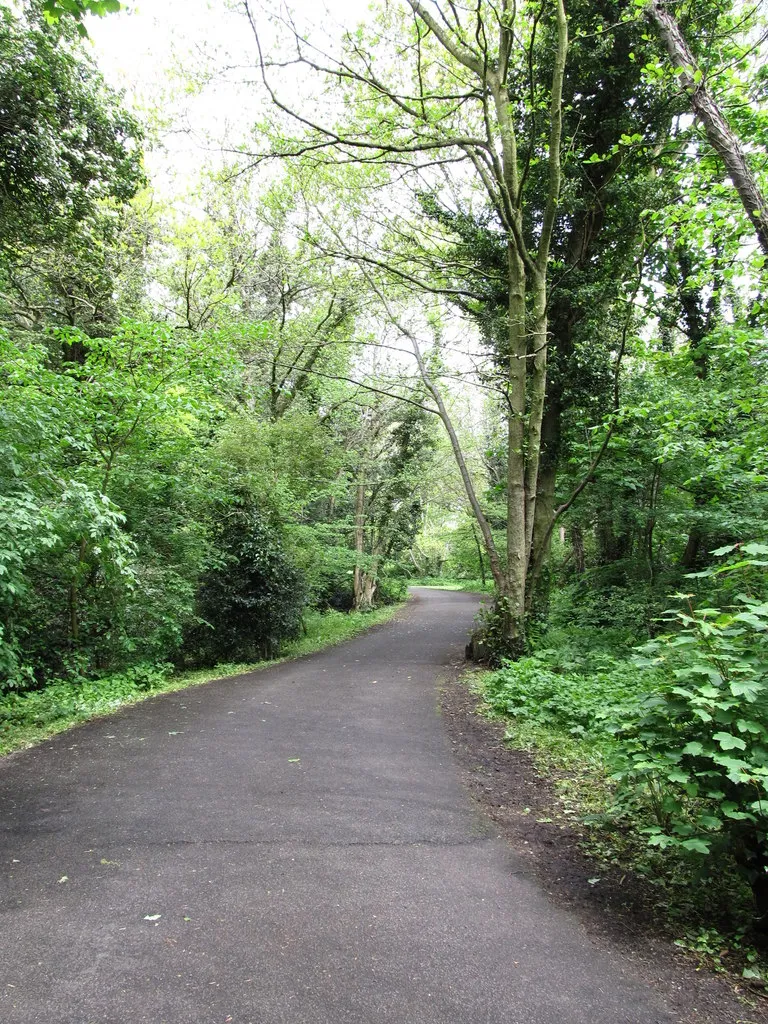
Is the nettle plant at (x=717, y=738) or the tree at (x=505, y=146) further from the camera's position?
the tree at (x=505, y=146)

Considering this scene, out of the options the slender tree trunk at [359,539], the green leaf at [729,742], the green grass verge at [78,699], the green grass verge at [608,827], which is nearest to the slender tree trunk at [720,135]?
the green leaf at [729,742]

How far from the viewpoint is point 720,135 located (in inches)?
184

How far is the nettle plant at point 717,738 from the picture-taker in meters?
2.35

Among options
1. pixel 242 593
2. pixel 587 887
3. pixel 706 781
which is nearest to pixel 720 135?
pixel 706 781

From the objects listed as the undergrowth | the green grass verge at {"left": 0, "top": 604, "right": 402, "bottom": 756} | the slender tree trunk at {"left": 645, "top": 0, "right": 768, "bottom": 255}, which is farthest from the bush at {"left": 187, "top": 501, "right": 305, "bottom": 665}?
the slender tree trunk at {"left": 645, "top": 0, "right": 768, "bottom": 255}

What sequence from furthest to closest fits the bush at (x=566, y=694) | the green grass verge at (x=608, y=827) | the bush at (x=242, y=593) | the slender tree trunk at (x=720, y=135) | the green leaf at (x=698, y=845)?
the bush at (x=242, y=593) → the bush at (x=566, y=694) → the slender tree trunk at (x=720, y=135) → the green grass verge at (x=608, y=827) → the green leaf at (x=698, y=845)

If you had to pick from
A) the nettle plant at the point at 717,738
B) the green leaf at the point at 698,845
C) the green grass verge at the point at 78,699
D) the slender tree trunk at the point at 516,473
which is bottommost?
the green grass verge at the point at 78,699

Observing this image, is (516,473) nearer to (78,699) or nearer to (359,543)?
(78,699)

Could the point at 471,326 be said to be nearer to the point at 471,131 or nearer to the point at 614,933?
the point at 471,131

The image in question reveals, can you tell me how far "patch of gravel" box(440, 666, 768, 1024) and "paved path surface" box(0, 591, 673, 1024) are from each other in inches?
4.8

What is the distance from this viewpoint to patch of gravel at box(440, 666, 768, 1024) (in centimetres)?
216

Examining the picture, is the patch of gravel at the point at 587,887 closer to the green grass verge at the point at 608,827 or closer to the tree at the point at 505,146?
the green grass verge at the point at 608,827

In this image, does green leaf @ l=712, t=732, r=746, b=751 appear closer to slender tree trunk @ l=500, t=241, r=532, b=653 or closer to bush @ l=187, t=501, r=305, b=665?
slender tree trunk @ l=500, t=241, r=532, b=653

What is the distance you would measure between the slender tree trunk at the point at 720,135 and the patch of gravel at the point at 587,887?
498 centimetres
